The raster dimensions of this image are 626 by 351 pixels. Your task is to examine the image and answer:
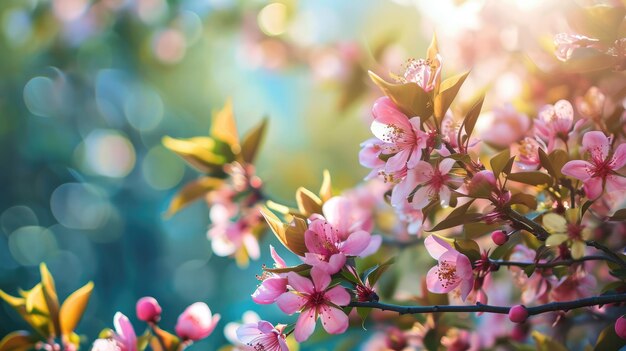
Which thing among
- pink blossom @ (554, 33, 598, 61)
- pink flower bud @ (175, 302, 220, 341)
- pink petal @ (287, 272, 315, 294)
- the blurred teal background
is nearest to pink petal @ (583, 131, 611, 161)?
pink blossom @ (554, 33, 598, 61)

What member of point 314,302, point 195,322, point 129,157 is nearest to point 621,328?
point 314,302

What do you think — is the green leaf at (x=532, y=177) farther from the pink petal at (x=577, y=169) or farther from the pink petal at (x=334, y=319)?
the pink petal at (x=334, y=319)

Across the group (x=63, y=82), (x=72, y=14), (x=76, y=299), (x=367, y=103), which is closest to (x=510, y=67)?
(x=367, y=103)

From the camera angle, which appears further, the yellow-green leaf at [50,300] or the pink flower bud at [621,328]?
the yellow-green leaf at [50,300]

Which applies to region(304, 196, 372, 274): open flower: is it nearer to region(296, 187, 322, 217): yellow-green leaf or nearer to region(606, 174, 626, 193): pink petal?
region(296, 187, 322, 217): yellow-green leaf

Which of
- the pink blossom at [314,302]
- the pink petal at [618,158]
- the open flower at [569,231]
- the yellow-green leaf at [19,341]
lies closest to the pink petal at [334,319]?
the pink blossom at [314,302]
